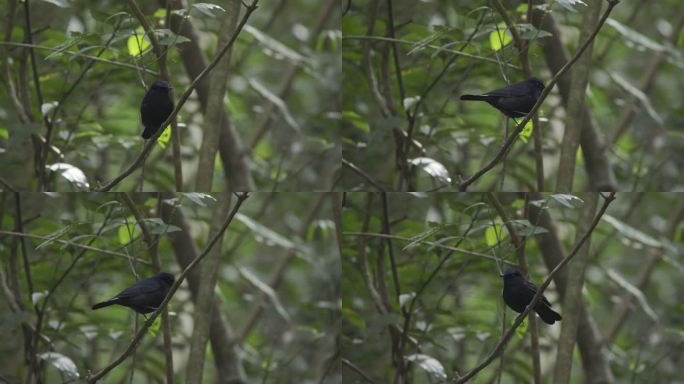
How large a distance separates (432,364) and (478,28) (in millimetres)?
936

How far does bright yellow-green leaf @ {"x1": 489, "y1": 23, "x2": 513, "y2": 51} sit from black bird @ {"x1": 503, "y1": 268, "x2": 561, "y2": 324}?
61 centimetres

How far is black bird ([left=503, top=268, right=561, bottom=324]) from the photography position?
7.57ft

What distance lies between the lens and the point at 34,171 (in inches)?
113

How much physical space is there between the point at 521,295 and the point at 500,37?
690 millimetres

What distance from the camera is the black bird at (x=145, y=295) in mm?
2312

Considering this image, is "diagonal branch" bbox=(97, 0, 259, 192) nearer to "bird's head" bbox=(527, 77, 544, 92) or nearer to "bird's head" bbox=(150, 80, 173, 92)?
"bird's head" bbox=(150, 80, 173, 92)

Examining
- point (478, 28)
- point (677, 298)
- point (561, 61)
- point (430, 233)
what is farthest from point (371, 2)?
point (677, 298)

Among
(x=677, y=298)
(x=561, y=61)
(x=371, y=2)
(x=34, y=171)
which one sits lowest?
(x=677, y=298)

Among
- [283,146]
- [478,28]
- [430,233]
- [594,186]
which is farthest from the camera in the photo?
[283,146]

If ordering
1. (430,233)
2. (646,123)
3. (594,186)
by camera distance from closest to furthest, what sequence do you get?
(430,233), (594,186), (646,123)

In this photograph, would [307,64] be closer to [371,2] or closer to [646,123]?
[371,2]

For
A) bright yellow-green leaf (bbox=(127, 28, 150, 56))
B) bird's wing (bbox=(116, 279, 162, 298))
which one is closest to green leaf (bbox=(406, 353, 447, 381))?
bird's wing (bbox=(116, 279, 162, 298))

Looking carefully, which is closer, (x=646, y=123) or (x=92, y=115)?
(x=92, y=115)

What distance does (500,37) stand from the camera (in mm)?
2516
